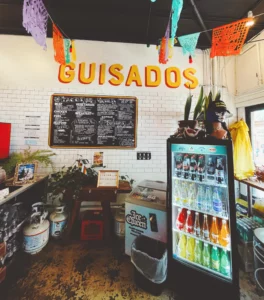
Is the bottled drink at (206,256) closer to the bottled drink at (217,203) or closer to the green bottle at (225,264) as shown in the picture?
the green bottle at (225,264)

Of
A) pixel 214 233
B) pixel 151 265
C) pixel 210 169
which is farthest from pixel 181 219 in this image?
pixel 210 169

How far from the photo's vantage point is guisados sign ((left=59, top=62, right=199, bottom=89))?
3.19m

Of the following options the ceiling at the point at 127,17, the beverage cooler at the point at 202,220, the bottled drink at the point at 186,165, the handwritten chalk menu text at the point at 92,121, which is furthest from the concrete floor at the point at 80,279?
the ceiling at the point at 127,17

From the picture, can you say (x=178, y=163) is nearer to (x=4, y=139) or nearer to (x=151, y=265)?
(x=151, y=265)

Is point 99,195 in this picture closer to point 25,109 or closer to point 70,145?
point 70,145

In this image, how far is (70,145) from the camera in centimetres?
313

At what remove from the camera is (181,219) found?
1787 millimetres

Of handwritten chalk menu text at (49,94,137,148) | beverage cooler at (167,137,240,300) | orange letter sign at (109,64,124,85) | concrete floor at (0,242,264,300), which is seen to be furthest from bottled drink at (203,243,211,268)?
orange letter sign at (109,64,124,85)

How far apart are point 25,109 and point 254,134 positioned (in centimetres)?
482

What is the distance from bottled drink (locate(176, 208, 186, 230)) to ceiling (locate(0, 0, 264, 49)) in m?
2.97

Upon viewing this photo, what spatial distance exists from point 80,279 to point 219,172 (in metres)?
2.08

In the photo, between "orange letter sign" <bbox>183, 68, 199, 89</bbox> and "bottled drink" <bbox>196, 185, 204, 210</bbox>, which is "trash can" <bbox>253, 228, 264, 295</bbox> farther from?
"orange letter sign" <bbox>183, 68, 199, 89</bbox>

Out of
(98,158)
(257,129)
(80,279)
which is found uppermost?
(257,129)

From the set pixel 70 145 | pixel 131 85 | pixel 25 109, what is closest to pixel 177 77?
pixel 131 85
